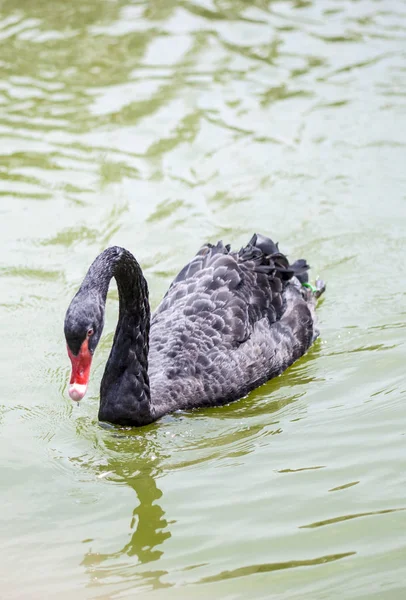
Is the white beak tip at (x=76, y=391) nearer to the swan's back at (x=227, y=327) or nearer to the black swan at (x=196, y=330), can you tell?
the black swan at (x=196, y=330)

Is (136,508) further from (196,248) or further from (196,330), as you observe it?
(196,248)

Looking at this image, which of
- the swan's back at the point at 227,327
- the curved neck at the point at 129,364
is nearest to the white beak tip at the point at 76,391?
the curved neck at the point at 129,364

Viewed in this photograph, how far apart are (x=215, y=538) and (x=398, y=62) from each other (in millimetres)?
8612

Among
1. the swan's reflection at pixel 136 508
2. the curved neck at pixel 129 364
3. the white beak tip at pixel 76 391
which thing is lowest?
the swan's reflection at pixel 136 508

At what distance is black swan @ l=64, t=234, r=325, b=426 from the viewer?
19.0ft

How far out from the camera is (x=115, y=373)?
6.42m

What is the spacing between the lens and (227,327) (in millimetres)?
7059

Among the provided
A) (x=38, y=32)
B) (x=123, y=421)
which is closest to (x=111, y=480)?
(x=123, y=421)

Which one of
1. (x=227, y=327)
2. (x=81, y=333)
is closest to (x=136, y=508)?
(x=81, y=333)

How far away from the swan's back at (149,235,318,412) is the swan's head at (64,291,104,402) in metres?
1.16

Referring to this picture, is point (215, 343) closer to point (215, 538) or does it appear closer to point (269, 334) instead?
point (269, 334)

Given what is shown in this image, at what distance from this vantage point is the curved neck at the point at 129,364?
6.34m

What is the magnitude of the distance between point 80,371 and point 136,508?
0.85 meters

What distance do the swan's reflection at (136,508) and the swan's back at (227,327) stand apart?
15.0 inches
